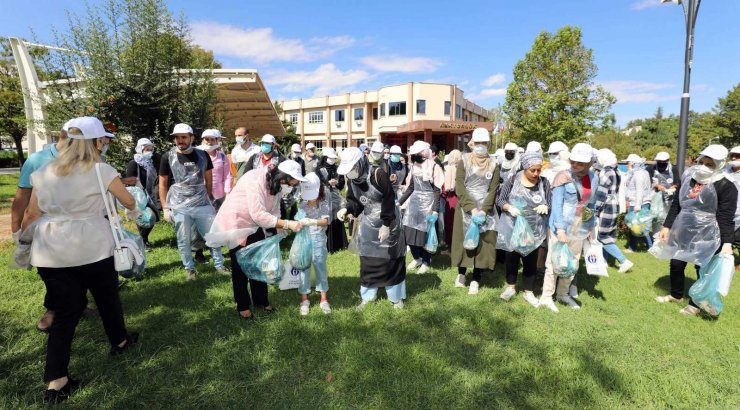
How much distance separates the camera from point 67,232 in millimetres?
2545

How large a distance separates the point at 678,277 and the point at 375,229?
3.70m

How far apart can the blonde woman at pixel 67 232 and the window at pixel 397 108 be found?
37757mm

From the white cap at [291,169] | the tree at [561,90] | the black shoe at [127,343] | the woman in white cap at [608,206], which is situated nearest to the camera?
the black shoe at [127,343]

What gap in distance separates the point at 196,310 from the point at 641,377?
4207mm

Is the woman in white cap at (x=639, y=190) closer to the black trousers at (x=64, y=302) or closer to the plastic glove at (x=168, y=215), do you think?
the plastic glove at (x=168, y=215)

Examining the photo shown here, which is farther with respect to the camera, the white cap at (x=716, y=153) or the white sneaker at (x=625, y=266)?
the white sneaker at (x=625, y=266)

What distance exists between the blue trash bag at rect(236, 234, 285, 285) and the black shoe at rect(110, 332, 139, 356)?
1.09 metres

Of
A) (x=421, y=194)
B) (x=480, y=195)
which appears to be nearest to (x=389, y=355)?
(x=480, y=195)

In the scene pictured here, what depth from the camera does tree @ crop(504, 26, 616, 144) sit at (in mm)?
20875

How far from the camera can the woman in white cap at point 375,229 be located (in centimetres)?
386

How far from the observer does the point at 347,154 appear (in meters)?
3.77

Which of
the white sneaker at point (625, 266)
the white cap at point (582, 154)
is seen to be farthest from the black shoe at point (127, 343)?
the white sneaker at point (625, 266)

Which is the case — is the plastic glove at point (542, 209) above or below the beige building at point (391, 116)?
below

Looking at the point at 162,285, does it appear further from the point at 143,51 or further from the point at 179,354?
the point at 143,51
